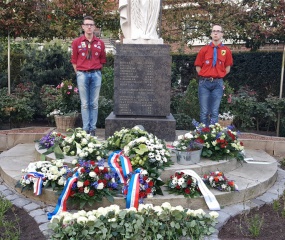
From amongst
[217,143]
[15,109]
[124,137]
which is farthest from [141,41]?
[15,109]

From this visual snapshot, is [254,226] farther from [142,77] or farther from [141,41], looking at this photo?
[141,41]

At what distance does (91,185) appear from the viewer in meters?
3.92

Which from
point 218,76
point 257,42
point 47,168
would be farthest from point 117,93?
point 257,42

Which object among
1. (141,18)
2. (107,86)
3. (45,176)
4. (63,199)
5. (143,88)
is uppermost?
(141,18)

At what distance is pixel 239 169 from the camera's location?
5.32 meters

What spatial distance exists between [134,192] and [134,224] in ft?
2.63

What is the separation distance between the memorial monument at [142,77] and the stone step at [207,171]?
115cm

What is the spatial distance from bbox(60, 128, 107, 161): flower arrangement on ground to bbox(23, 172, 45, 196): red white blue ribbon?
1.67 ft

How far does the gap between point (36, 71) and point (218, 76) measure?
506 centimetres

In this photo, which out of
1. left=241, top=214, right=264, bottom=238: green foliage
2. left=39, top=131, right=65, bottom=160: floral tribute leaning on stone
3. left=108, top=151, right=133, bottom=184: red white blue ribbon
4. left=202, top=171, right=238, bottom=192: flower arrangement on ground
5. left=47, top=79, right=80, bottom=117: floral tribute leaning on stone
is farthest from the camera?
left=47, top=79, right=80, bottom=117: floral tribute leaning on stone

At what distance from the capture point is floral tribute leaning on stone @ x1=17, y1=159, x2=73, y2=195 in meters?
4.15

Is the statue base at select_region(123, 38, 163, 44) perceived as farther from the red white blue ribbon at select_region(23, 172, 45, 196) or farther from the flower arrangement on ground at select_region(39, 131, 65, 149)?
the red white blue ribbon at select_region(23, 172, 45, 196)

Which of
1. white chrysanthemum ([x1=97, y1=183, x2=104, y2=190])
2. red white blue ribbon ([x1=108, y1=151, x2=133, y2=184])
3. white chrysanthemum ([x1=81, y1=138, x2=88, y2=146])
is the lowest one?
white chrysanthemum ([x1=97, y1=183, x2=104, y2=190])

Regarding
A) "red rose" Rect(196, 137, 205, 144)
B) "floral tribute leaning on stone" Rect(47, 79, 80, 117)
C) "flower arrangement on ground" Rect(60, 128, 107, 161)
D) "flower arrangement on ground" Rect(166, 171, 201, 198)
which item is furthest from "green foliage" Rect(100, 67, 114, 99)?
"flower arrangement on ground" Rect(166, 171, 201, 198)
